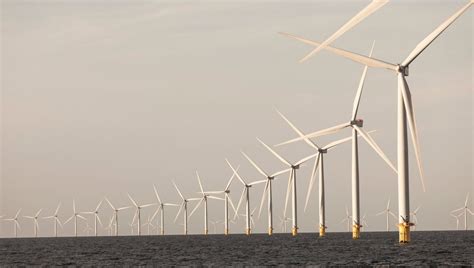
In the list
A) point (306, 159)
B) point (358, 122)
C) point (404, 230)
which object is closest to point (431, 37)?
point (404, 230)

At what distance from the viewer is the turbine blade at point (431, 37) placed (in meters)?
77.4

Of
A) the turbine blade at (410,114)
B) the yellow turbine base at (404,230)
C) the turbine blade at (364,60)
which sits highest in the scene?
the turbine blade at (364,60)

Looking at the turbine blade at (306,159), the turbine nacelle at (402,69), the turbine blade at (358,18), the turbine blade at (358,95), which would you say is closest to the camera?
the turbine blade at (358,18)

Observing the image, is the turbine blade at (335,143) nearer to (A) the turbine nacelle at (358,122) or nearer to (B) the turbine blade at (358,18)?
(A) the turbine nacelle at (358,122)

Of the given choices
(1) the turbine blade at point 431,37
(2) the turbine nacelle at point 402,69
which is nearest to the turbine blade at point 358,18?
(1) the turbine blade at point 431,37

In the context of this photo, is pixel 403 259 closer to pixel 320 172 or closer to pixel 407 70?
pixel 407 70

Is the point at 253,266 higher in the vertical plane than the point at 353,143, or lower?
lower

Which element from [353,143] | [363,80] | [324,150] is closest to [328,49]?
[363,80]

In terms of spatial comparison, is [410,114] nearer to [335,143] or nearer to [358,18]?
[358,18]

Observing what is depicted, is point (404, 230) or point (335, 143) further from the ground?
point (335, 143)

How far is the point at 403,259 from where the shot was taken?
286 ft

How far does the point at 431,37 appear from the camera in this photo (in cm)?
8419

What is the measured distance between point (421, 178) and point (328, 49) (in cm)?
2405

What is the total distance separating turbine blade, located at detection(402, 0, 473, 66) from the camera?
254 feet
